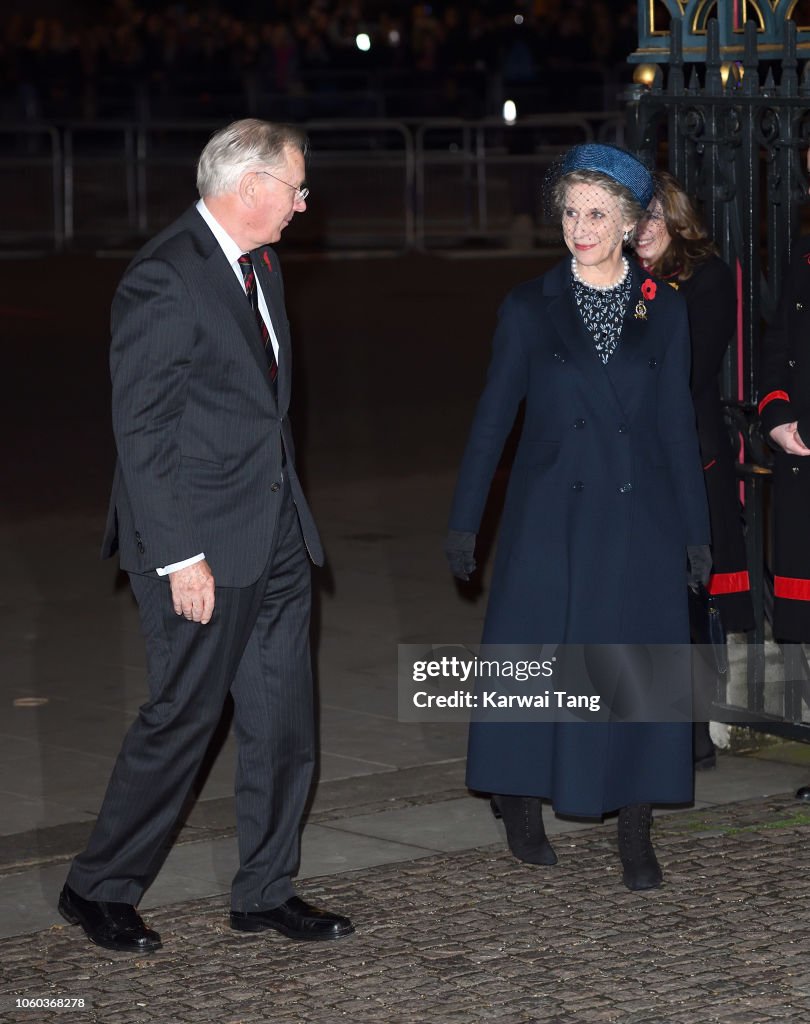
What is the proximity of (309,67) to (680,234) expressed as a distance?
23501 millimetres

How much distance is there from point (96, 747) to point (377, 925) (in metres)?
1.95

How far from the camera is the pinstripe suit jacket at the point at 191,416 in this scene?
4.91 metres

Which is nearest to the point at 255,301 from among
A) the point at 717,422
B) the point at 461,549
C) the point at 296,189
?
the point at 296,189

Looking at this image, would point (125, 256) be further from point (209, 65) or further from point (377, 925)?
point (377, 925)

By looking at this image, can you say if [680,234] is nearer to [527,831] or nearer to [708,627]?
[708,627]

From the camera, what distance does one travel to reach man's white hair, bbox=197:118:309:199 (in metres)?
4.98

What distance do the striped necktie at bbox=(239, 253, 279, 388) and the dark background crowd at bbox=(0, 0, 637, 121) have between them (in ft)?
72.6

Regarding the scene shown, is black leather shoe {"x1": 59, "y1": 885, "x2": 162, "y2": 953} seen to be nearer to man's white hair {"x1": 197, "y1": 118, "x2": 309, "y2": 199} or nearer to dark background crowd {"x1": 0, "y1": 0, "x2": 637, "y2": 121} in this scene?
man's white hair {"x1": 197, "y1": 118, "x2": 309, "y2": 199}

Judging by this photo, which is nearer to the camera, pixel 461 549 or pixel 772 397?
pixel 461 549

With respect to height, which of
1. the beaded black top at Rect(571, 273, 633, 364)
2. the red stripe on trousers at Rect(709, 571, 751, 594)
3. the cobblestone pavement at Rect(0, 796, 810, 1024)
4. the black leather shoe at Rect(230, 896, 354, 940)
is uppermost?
the beaded black top at Rect(571, 273, 633, 364)

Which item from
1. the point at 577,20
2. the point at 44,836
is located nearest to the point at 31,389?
the point at 44,836

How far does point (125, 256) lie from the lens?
2328 centimetres

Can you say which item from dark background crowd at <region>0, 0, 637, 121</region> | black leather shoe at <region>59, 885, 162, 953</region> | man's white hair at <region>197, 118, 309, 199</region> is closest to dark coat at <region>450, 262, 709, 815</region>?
man's white hair at <region>197, 118, 309, 199</region>

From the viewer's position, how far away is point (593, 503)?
5.65 metres
